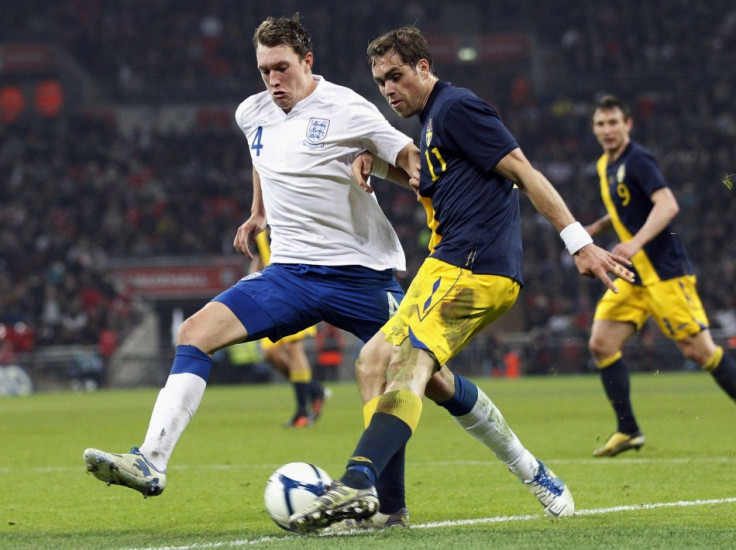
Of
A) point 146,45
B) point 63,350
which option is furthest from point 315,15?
point 63,350

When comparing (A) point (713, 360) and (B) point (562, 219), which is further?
(A) point (713, 360)

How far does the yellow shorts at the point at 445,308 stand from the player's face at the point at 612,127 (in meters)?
4.00

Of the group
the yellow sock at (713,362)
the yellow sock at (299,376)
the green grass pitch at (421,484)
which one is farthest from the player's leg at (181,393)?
the yellow sock at (299,376)

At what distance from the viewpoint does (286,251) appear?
546 centimetres

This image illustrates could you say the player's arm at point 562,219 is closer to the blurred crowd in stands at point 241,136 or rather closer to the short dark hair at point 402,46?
the short dark hair at point 402,46

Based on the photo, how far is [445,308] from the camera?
4699 millimetres

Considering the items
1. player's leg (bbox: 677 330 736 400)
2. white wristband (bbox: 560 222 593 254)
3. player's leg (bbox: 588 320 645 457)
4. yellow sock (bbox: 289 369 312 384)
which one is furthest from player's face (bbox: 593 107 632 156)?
yellow sock (bbox: 289 369 312 384)

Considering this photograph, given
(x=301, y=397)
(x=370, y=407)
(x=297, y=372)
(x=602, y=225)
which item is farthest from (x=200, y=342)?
(x=301, y=397)

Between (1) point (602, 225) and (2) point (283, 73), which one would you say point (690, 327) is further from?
(2) point (283, 73)

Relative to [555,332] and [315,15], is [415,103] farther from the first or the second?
[315,15]

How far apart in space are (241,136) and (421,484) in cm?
2775

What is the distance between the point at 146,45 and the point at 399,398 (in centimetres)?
3317

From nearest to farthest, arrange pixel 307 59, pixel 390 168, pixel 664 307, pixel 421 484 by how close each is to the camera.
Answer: pixel 390 168 → pixel 307 59 → pixel 421 484 → pixel 664 307

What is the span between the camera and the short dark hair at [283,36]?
5.37 meters
